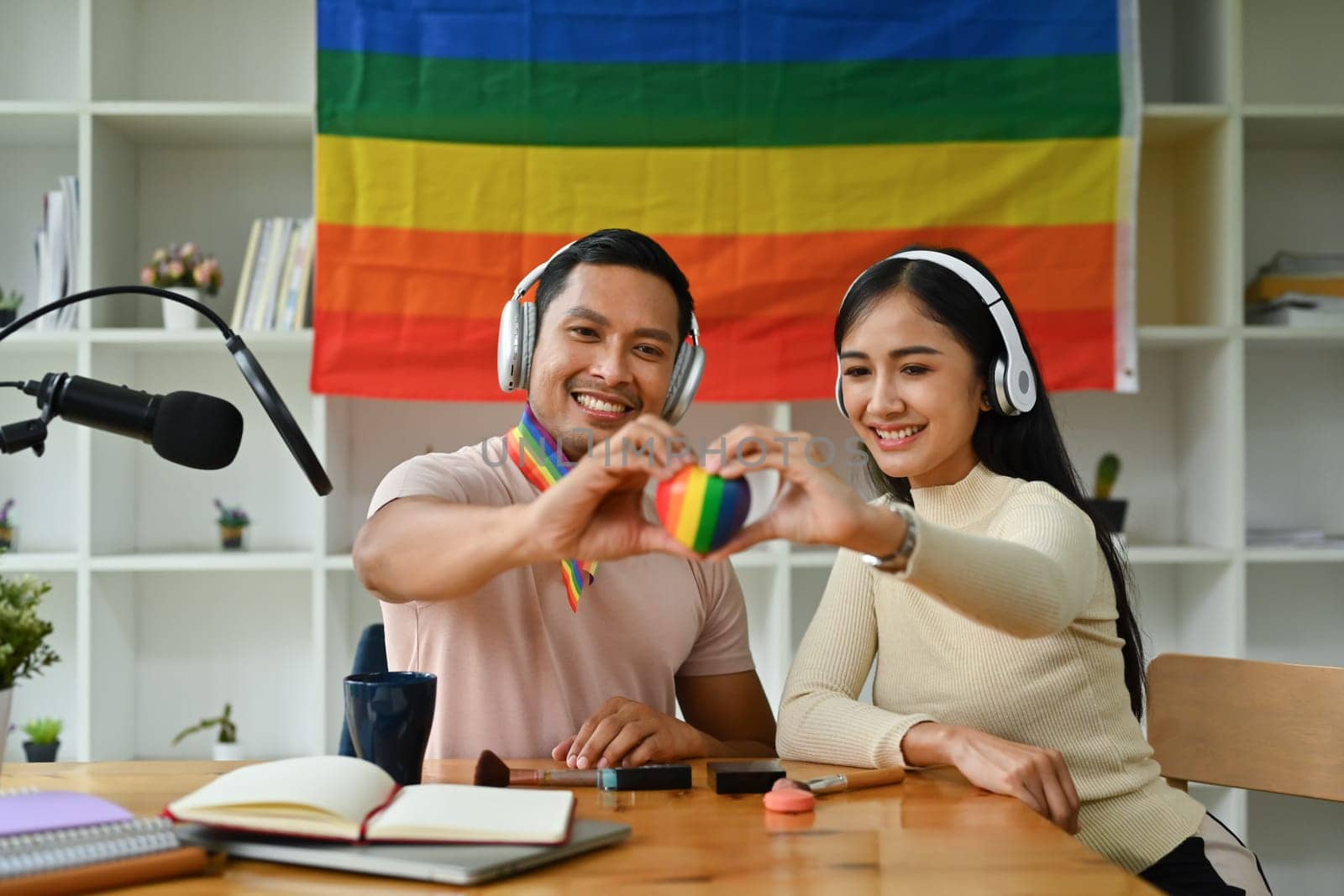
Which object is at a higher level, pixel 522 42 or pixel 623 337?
pixel 522 42

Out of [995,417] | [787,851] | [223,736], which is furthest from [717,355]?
[787,851]

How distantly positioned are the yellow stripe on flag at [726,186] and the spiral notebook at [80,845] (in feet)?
6.12

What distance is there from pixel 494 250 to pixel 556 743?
139cm

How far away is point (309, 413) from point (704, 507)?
7.21ft

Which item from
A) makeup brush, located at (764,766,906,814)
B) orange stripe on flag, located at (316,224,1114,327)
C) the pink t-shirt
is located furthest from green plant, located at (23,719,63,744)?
makeup brush, located at (764,766,906,814)

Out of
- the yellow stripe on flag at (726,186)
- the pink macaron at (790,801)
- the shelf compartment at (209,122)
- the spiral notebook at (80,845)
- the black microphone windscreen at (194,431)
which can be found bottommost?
the pink macaron at (790,801)

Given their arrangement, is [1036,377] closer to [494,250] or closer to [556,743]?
[556,743]

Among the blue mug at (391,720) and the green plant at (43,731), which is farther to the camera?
the green plant at (43,731)

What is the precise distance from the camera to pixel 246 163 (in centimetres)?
300

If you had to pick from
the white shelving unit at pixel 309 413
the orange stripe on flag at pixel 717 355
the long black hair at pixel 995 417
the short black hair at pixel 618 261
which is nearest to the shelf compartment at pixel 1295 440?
the white shelving unit at pixel 309 413

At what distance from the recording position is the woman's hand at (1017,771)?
46.9 inches

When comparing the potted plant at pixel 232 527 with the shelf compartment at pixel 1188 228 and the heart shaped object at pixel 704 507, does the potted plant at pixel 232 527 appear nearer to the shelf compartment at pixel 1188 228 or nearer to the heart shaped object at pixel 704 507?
the heart shaped object at pixel 704 507

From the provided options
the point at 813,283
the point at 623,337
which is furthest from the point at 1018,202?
the point at 623,337

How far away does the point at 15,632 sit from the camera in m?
1.17
